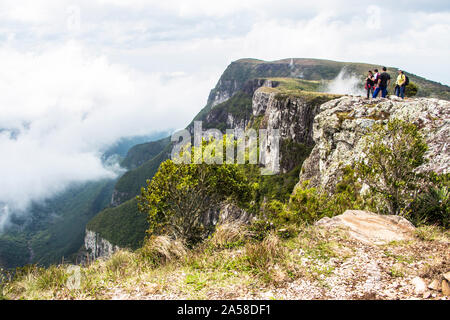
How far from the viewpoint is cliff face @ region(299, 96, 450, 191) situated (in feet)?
47.9

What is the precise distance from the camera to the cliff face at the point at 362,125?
1460 centimetres

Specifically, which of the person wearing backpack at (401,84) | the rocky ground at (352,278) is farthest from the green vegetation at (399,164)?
the person wearing backpack at (401,84)

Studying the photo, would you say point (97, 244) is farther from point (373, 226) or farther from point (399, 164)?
point (399, 164)

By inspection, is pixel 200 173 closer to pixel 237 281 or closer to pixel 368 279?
pixel 237 281

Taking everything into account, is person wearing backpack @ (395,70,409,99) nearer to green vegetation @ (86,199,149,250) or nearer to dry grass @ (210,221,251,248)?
dry grass @ (210,221,251,248)

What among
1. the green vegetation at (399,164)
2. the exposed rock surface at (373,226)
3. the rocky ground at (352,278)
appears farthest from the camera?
the green vegetation at (399,164)

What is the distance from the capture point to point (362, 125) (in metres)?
23.4

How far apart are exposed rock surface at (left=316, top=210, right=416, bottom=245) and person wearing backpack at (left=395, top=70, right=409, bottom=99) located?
682 inches

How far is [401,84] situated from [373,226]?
19.0m

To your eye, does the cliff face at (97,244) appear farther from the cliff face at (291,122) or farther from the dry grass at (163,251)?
the dry grass at (163,251)

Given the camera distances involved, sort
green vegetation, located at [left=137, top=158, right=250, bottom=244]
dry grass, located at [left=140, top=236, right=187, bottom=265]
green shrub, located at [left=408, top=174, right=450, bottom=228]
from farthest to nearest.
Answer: green vegetation, located at [left=137, top=158, right=250, bottom=244]
green shrub, located at [left=408, top=174, right=450, bottom=228]
dry grass, located at [left=140, top=236, right=187, bottom=265]

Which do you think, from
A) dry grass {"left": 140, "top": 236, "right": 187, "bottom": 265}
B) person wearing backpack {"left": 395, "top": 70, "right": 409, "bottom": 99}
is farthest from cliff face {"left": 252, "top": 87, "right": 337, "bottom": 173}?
dry grass {"left": 140, "top": 236, "right": 187, "bottom": 265}

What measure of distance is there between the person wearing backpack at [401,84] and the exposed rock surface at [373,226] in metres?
17.3
